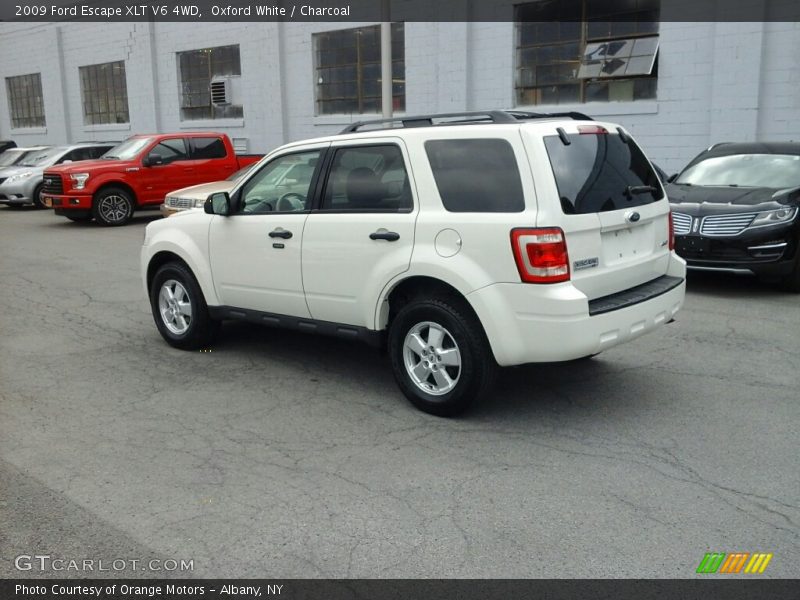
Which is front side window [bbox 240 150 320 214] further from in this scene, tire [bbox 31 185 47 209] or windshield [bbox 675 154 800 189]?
tire [bbox 31 185 47 209]

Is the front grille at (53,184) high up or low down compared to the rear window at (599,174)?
down

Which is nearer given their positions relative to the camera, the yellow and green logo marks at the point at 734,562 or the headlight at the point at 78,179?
the yellow and green logo marks at the point at 734,562

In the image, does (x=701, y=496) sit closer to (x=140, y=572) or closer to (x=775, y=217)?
(x=140, y=572)

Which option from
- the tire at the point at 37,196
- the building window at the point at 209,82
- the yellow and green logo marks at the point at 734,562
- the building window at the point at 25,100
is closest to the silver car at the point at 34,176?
the tire at the point at 37,196

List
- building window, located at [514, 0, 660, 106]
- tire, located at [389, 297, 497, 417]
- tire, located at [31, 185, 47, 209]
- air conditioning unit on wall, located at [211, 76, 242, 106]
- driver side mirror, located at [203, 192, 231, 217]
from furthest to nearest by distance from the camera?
air conditioning unit on wall, located at [211, 76, 242, 106] < tire, located at [31, 185, 47, 209] < building window, located at [514, 0, 660, 106] < driver side mirror, located at [203, 192, 231, 217] < tire, located at [389, 297, 497, 417]

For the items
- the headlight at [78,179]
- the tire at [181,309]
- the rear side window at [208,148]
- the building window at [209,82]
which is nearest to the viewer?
the tire at [181,309]

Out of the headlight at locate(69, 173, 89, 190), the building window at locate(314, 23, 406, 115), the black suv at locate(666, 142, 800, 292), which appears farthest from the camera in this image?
the building window at locate(314, 23, 406, 115)

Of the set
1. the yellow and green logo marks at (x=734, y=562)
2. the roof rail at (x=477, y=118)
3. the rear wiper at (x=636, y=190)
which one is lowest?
the yellow and green logo marks at (x=734, y=562)

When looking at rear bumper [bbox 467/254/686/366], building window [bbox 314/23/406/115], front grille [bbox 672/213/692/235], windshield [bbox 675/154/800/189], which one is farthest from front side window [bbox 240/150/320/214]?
building window [bbox 314/23/406/115]

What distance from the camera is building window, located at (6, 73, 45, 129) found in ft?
97.2

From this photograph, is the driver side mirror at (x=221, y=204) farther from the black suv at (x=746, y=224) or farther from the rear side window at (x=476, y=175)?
the black suv at (x=746, y=224)

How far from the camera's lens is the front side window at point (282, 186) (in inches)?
231

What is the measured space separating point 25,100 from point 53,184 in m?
16.6

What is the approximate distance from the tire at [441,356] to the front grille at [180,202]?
27.0 feet
